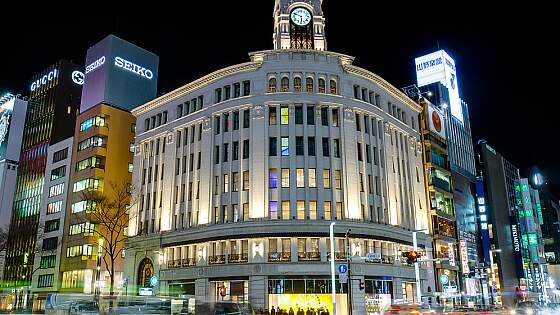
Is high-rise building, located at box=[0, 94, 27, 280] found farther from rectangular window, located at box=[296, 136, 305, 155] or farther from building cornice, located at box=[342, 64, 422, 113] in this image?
building cornice, located at box=[342, 64, 422, 113]

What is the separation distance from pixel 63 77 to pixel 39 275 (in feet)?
134

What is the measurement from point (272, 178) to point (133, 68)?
4094cm

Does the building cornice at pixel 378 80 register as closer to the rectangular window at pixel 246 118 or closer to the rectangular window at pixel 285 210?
the rectangular window at pixel 246 118

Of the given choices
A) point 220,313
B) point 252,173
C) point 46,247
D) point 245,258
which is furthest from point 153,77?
point 220,313

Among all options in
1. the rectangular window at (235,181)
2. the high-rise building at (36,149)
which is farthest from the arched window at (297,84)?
the high-rise building at (36,149)

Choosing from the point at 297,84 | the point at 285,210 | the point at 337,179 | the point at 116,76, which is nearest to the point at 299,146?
the point at 337,179

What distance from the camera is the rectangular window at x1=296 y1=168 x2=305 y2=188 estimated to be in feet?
160

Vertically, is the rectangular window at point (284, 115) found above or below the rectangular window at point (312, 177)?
above

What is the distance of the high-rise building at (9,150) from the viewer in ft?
330

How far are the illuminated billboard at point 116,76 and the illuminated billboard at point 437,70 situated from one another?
54053mm

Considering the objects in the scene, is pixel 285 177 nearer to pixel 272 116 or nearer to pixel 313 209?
pixel 313 209

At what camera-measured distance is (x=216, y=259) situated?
48.8m

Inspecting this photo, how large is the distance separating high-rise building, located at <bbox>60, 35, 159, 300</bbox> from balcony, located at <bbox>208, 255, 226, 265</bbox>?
69.9 feet

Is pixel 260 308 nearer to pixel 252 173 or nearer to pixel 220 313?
pixel 252 173
